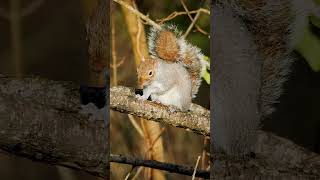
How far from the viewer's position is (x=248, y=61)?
4.74 ft

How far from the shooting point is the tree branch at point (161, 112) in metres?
1.46

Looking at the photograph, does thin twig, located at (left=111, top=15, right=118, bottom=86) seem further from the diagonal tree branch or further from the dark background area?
the dark background area

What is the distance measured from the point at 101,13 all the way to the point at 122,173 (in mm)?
399

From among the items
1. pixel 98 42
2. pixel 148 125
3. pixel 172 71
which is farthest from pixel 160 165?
pixel 98 42

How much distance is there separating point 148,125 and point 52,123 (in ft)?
0.85

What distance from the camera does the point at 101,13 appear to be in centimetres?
153

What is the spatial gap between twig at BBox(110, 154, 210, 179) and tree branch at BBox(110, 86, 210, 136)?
95 millimetres


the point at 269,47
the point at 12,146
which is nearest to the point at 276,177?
the point at 269,47

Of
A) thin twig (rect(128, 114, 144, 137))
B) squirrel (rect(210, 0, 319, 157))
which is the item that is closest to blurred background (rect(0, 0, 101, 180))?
thin twig (rect(128, 114, 144, 137))

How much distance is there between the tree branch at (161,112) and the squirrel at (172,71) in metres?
0.02

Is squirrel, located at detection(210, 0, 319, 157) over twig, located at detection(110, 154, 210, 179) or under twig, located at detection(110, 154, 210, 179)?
over

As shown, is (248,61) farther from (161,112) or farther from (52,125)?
(52,125)

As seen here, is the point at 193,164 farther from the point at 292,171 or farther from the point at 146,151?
the point at 292,171

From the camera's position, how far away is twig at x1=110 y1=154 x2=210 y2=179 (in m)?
1.48
